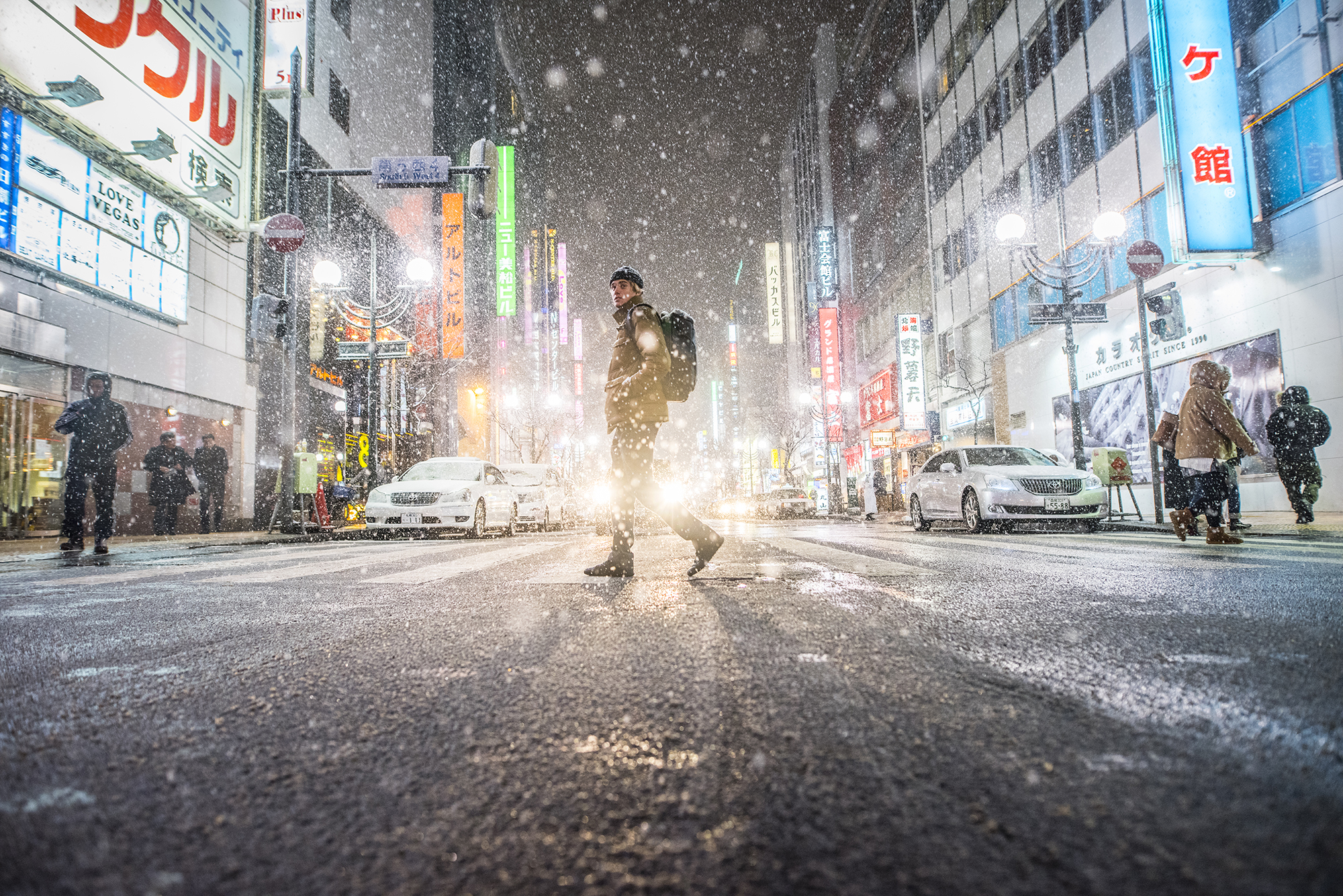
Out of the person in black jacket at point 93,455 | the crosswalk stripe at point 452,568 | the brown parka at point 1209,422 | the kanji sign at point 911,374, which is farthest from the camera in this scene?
the kanji sign at point 911,374

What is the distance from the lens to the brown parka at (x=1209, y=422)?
6684 mm

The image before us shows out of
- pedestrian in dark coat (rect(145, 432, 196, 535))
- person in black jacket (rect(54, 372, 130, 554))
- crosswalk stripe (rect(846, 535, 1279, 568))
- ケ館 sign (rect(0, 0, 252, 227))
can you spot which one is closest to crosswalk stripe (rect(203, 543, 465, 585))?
person in black jacket (rect(54, 372, 130, 554))

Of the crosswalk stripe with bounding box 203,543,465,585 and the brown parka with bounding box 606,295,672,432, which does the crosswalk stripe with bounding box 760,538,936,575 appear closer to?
the brown parka with bounding box 606,295,672,432

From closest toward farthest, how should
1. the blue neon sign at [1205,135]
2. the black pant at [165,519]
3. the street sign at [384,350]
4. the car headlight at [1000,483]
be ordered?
the car headlight at [1000,483], the blue neon sign at [1205,135], the black pant at [165,519], the street sign at [384,350]

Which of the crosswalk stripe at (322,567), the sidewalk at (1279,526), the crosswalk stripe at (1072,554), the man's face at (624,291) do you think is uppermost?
the man's face at (624,291)

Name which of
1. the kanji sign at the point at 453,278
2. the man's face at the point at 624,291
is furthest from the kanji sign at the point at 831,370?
the man's face at the point at 624,291

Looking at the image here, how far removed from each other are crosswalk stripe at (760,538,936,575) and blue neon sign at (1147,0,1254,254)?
11.4m

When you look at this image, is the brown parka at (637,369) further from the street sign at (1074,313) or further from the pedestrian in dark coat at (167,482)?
the street sign at (1074,313)

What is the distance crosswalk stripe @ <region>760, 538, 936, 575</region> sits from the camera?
472cm

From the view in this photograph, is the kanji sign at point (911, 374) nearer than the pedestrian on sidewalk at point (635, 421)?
No

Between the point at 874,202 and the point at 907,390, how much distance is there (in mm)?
16939

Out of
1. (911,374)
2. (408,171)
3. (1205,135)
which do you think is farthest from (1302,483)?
(911,374)

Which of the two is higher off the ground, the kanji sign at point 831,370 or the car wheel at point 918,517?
the kanji sign at point 831,370

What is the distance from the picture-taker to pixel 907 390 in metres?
31.0
